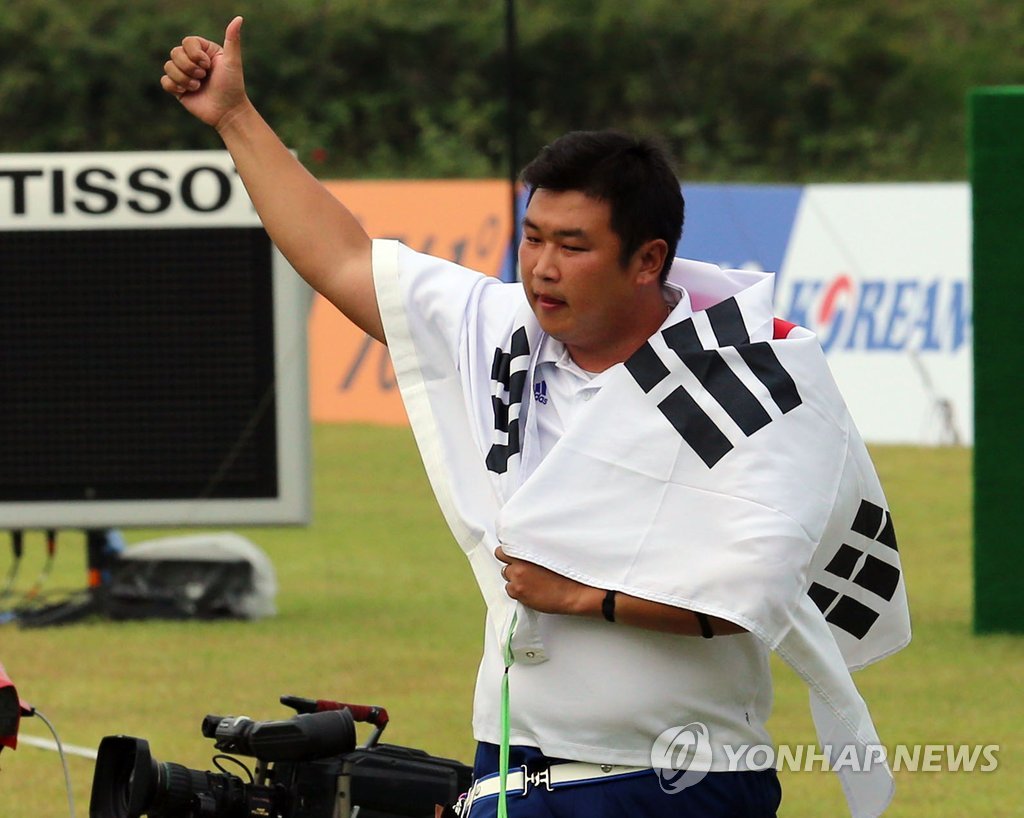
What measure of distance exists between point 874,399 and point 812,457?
Answer: 14.6 metres

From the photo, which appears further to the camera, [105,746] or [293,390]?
[293,390]

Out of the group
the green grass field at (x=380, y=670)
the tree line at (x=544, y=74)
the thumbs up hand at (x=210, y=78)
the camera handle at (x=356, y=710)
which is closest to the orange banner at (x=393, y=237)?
the green grass field at (x=380, y=670)

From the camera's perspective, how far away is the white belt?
3.15 metres

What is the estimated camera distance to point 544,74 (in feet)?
117

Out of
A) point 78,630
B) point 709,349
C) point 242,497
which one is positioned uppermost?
point 709,349

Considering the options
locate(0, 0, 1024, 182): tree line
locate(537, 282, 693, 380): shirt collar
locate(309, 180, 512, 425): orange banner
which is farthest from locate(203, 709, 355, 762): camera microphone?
locate(0, 0, 1024, 182): tree line

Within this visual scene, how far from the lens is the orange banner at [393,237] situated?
18.6 m

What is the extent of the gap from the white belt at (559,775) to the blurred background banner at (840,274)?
1354 centimetres

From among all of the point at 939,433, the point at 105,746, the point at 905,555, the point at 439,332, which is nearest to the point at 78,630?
the point at 905,555

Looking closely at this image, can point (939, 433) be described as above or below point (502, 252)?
below

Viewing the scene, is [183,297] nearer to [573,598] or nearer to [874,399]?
[573,598]

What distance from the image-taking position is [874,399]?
17.5 metres

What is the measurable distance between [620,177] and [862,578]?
2.48 feet

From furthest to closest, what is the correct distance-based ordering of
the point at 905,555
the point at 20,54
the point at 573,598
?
the point at 20,54, the point at 905,555, the point at 573,598
